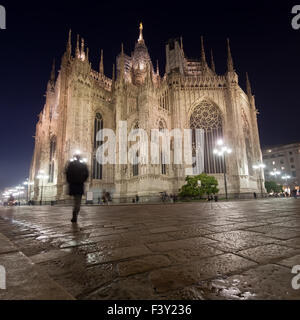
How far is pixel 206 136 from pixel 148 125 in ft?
34.3

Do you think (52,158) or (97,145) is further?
(52,158)

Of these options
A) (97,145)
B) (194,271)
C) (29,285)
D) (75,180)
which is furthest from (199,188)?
(29,285)

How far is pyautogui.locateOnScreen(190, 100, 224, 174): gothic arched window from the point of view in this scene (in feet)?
98.4

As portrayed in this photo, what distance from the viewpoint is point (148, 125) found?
26484 millimetres

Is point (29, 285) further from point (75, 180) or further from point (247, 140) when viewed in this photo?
point (247, 140)

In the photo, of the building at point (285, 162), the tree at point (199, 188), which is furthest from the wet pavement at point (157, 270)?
the building at point (285, 162)

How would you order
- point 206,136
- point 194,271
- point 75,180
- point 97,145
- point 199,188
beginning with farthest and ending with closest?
point 97,145 < point 206,136 < point 199,188 < point 75,180 < point 194,271

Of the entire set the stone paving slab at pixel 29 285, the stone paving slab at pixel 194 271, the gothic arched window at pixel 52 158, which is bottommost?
the stone paving slab at pixel 194 271

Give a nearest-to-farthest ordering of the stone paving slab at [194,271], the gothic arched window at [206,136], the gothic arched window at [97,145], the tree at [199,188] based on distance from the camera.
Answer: the stone paving slab at [194,271], the tree at [199,188], the gothic arched window at [206,136], the gothic arched window at [97,145]

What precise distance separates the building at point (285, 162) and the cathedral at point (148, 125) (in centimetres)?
2806

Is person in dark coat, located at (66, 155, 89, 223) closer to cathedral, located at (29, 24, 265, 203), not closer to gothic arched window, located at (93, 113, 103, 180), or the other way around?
cathedral, located at (29, 24, 265, 203)

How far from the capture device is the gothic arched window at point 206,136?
30.0 metres

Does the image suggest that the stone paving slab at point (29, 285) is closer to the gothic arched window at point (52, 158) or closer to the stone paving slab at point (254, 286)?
the stone paving slab at point (254, 286)

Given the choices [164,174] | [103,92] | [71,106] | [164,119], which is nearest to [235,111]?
[164,119]
